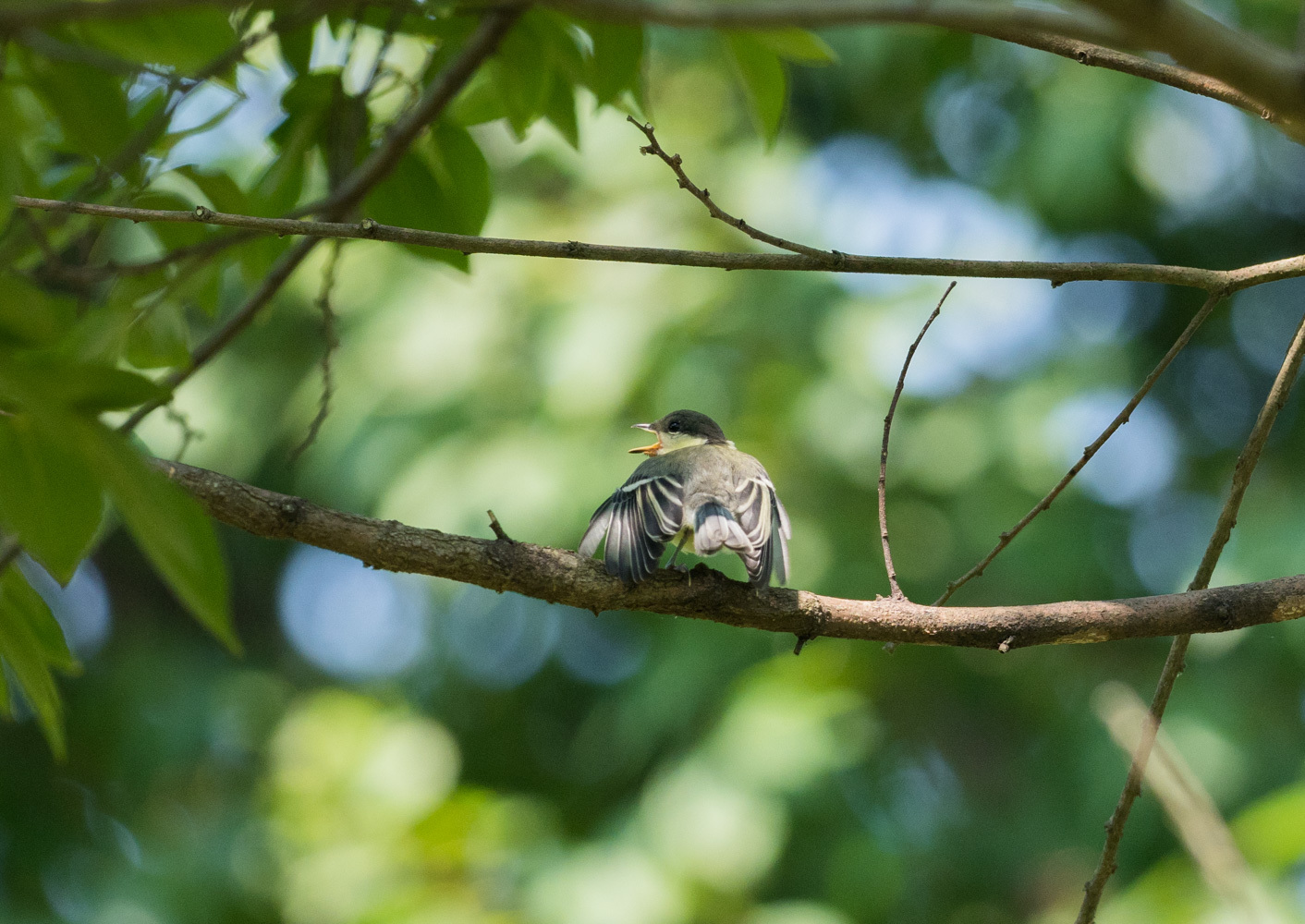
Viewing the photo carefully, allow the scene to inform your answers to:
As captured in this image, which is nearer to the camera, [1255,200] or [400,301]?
[400,301]

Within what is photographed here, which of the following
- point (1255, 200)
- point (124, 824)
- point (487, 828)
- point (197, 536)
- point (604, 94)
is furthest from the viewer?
point (124, 824)

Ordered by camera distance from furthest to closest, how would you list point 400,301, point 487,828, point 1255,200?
point 1255,200 < point 400,301 < point 487,828

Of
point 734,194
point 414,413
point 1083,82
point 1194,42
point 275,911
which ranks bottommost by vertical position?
point 275,911

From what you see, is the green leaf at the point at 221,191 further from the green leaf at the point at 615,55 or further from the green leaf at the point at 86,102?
the green leaf at the point at 615,55

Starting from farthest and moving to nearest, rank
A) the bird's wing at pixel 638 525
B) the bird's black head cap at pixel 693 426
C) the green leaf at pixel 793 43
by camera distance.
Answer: the bird's black head cap at pixel 693 426, the bird's wing at pixel 638 525, the green leaf at pixel 793 43

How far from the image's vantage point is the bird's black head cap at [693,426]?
4.69 metres

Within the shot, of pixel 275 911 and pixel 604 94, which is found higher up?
pixel 604 94

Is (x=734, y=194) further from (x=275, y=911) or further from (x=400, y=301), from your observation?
(x=275, y=911)

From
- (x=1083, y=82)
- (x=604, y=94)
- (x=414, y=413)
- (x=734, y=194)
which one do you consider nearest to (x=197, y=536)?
(x=604, y=94)

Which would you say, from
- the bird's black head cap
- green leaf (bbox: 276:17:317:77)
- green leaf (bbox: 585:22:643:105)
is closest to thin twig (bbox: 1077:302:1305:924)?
green leaf (bbox: 585:22:643:105)

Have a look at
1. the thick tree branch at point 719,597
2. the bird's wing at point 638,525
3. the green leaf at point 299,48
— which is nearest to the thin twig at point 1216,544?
the thick tree branch at point 719,597

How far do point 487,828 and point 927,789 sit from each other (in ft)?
11.7

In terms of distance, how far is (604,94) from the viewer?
5.12ft

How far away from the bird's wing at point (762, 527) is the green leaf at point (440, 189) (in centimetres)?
107
